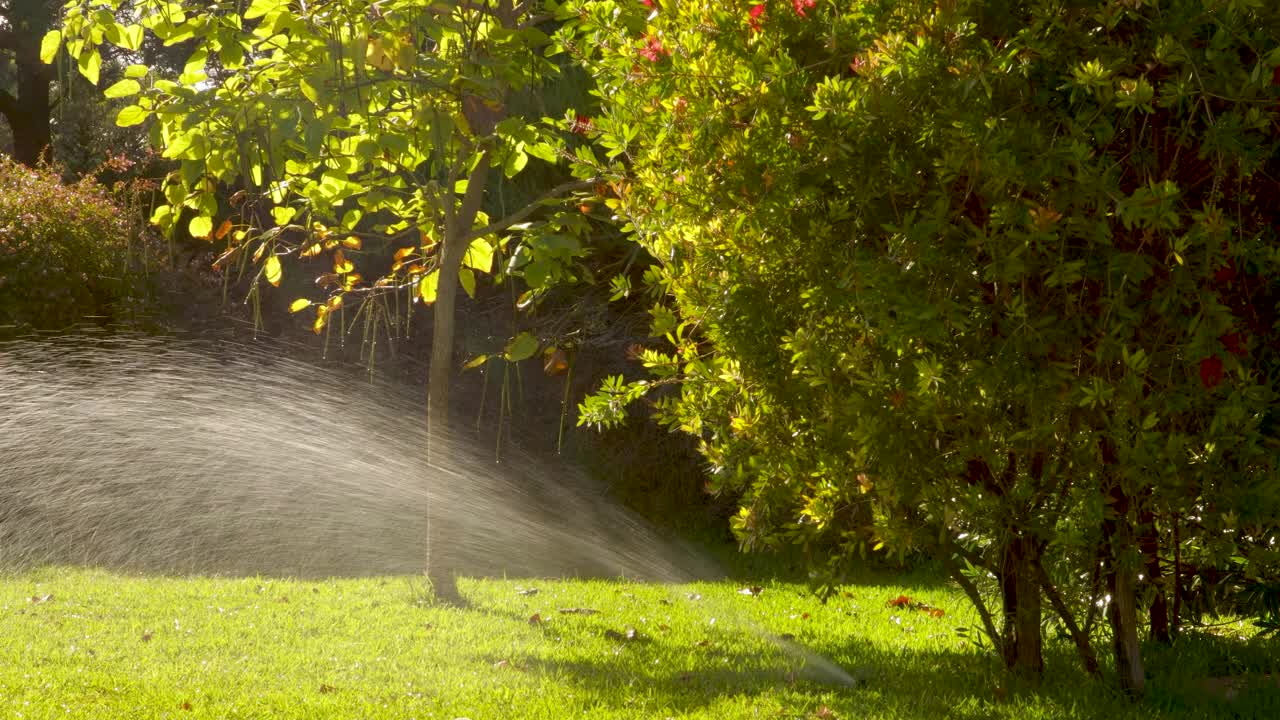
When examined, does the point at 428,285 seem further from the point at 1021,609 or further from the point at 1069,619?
the point at 1069,619

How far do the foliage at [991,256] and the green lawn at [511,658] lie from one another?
561 mm

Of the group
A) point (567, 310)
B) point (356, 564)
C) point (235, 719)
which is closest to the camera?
point (235, 719)

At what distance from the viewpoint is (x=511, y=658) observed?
19.3ft

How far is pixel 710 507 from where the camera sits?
11.0m

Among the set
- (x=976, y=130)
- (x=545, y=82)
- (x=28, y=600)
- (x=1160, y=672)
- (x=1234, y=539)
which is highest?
(x=545, y=82)

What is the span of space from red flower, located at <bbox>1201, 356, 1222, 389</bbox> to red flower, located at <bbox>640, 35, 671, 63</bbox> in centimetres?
228

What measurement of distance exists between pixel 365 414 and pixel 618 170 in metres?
8.44

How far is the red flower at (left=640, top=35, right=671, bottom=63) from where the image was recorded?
4.60m

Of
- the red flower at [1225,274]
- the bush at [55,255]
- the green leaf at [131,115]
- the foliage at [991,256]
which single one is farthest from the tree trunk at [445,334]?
the bush at [55,255]

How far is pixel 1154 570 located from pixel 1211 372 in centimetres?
119

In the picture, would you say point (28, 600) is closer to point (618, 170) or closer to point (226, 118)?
point (226, 118)

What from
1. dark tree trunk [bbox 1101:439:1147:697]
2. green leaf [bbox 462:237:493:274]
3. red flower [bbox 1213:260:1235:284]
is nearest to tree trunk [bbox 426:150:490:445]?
green leaf [bbox 462:237:493:274]

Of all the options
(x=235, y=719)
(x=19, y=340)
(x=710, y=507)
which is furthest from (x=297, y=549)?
(x=235, y=719)

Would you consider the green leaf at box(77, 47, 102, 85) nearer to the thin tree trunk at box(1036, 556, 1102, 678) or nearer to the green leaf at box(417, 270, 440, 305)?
the green leaf at box(417, 270, 440, 305)
